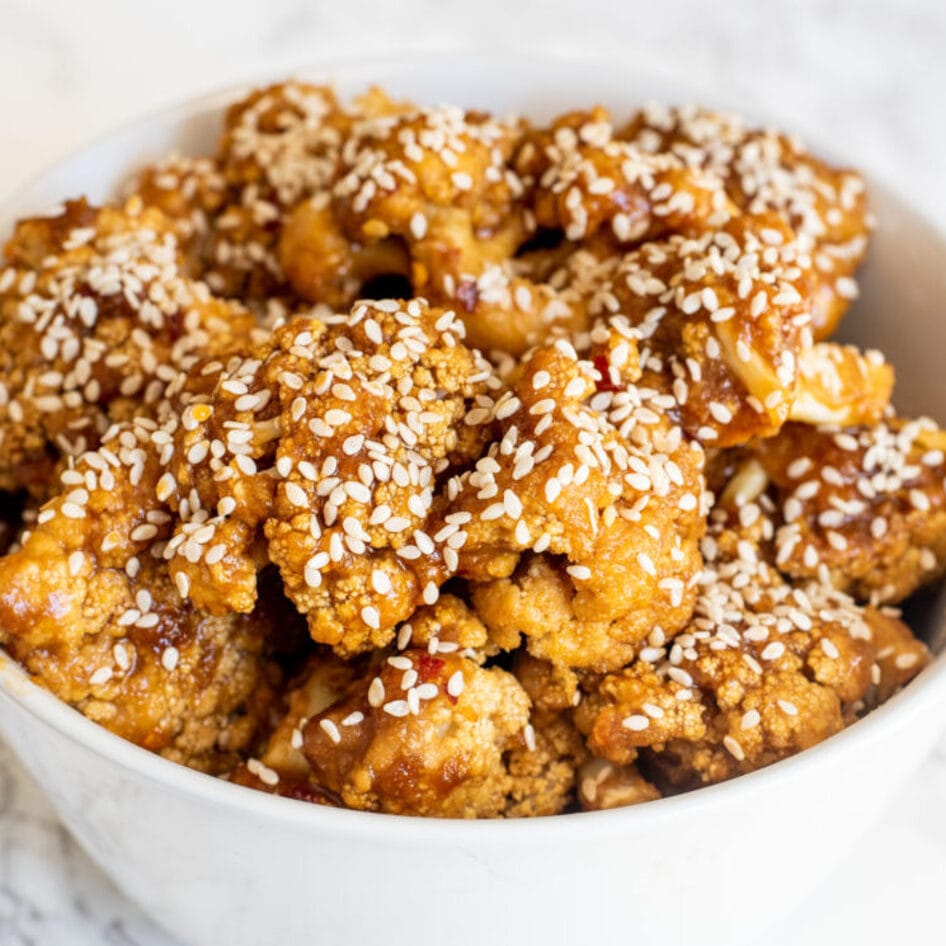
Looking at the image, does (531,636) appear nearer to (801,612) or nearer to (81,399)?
(801,612)

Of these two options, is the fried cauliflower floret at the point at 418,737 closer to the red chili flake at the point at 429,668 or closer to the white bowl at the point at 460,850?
the red chili flake at the point at 429,668

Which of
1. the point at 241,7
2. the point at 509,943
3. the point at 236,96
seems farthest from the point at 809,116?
the point at 509,943

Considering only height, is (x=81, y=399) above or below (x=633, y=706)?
below

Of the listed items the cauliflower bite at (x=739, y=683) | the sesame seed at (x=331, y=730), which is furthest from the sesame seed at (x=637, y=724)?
the sesame seed at (x=331, y=730)

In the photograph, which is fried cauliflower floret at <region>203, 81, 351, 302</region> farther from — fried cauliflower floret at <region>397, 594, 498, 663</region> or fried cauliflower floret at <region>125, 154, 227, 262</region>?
fried cauliflower floret at <region>397, 594, 498, 663</region>

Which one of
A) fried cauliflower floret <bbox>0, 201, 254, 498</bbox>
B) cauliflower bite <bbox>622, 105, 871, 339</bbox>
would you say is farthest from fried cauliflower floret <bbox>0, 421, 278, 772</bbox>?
cauliflower bite <bbox>622, 105, 871, 339</bbox>

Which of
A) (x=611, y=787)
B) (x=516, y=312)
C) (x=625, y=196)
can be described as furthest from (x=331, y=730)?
(x=625, y=196)

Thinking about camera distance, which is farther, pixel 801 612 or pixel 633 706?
pixel 801 612

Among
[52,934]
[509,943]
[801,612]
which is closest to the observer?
[509,943]
